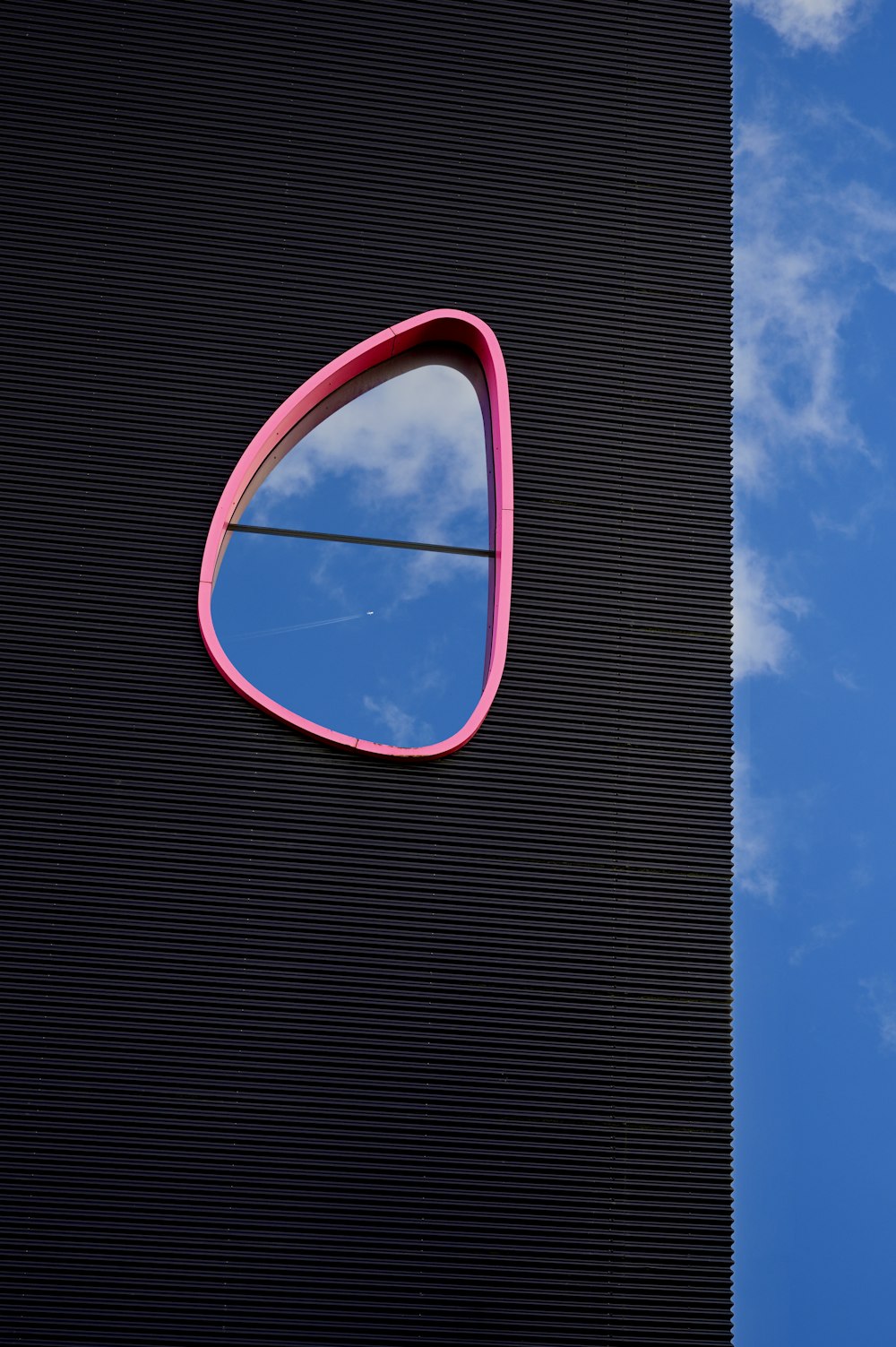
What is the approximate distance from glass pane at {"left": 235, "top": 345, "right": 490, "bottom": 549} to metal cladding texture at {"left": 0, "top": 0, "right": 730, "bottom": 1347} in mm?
277

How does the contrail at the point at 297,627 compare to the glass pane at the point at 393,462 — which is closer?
the contrail at the point at 297,627

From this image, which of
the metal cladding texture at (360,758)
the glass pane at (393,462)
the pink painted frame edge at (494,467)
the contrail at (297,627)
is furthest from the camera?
the glass pane at (393,462)

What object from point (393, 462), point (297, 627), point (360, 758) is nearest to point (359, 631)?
point (297, 627)

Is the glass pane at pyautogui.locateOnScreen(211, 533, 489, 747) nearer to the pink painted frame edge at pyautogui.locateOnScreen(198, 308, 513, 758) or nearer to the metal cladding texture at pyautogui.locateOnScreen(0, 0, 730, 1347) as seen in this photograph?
the pink painted frame edge at pyautogui.locateOnScreen(198, 308, 513, 758)

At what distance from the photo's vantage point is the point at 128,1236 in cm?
664

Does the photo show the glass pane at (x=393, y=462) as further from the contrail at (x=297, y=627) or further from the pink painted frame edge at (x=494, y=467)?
the contrail at (x=297, y=627)

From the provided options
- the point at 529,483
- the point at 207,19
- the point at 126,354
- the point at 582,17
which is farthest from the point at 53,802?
the point at 582,17

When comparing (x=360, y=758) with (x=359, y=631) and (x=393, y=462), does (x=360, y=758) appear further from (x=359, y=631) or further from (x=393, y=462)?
(x=393, y=462)

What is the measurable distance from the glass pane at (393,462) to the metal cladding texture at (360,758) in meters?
0.28

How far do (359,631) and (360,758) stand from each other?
66cm

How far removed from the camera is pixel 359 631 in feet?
25.5

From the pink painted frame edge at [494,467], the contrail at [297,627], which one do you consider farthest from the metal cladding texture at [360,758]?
the contrail at [297,627]

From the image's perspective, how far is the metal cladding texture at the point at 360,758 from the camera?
6.80 m

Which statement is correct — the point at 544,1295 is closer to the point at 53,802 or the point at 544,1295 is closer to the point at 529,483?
the point at 53,802
